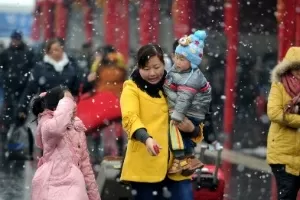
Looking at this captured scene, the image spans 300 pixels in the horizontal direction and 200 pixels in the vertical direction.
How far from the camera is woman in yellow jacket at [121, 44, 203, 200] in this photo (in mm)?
8211

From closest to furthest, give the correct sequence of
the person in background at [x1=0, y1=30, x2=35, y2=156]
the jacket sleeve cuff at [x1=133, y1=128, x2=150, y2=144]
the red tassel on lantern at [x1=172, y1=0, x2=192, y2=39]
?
the jacket sleeve cuff at [x1=133, y1=128, x2=150, y2=144] < the person in background at [x1=0, y1=30, x2=35, y2=156] < the red tassel on lantern at [x1=172, y1=0, x2=192, y2=39]

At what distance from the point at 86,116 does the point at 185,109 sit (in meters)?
5.25

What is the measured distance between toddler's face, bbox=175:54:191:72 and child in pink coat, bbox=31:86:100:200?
805mm

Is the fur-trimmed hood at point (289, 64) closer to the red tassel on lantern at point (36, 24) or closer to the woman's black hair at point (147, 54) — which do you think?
the woman's black hair at point (147, 54)

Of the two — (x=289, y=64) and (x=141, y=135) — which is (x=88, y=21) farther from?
(x=141, y=135)

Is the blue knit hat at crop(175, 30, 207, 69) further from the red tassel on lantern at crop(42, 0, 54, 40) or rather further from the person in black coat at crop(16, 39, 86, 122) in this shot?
the red tassel on lantern at crop(42, 0, 54, 40)

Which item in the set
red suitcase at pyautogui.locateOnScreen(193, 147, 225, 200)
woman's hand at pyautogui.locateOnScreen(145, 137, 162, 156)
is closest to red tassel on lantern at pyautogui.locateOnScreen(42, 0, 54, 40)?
red suitcase at pyautogui.locateOnScreen(193, 147, 225, 200)

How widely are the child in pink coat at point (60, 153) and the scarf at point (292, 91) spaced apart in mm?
1953

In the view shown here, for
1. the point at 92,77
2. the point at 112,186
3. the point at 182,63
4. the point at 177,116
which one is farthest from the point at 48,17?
the point at 177,116

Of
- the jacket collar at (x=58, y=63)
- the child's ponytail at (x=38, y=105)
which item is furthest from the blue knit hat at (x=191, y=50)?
the jacket collar at (x=58, y=63)

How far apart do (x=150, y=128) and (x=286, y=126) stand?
5.59ft

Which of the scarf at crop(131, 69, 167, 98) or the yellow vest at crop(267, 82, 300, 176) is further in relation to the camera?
the yellow vest at crop(267, 82, 300, 176)

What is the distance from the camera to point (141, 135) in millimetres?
8000

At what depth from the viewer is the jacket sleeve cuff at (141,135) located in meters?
7.96
